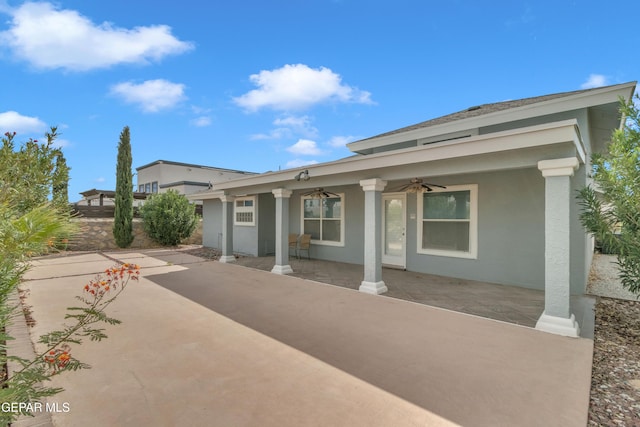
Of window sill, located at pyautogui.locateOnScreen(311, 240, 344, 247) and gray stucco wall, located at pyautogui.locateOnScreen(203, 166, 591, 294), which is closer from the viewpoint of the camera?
gray stucco wall, located at pyautogui.locateOnScreen(203, 166, 591, 294)

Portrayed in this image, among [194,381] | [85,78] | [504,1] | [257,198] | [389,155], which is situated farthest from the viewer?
[257,198]

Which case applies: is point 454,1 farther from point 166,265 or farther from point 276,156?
point 276,156

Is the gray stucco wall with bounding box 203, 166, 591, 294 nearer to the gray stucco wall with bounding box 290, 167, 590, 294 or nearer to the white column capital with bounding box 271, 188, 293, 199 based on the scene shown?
the gray stucco wall with bounding box 290, 167, 590, 294

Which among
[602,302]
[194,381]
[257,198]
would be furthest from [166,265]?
[602,302]

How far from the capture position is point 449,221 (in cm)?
740

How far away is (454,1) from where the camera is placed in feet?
26.1

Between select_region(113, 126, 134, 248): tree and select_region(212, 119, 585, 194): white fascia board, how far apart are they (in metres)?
10.7

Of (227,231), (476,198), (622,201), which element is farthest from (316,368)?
(227,231)

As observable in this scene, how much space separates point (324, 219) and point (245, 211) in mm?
3714

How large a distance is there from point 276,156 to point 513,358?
19.4 meters

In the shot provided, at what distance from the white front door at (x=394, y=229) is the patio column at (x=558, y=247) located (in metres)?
4.15

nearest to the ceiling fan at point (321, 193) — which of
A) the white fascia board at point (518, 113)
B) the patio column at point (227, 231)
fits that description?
the white fascia board at point (518, 113)

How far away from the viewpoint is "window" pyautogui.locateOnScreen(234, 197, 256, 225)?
460 inches

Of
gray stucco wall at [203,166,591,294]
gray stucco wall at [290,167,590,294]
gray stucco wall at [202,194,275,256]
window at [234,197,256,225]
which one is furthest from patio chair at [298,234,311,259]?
gray stucco wall at [290,167,590,294]
